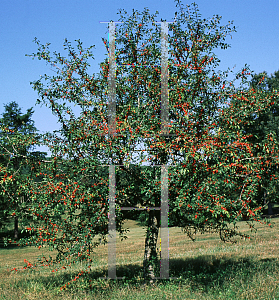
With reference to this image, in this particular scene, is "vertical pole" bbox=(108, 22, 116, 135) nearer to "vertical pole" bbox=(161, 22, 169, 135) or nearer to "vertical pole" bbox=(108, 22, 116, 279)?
"vertical pole" bbox=(108, 22, 116, 279)

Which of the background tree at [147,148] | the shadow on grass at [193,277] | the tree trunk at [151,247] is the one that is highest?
the background tree at [147,148]

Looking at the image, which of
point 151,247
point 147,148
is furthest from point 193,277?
point 147,148

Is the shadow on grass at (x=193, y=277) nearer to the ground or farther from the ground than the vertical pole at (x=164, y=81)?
nearer to the ground

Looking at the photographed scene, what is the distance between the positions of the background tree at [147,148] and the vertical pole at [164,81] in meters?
0.14

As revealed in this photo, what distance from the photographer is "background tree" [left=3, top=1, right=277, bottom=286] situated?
7.47 meters

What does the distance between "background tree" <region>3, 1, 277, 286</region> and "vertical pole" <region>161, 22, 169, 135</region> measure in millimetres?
139

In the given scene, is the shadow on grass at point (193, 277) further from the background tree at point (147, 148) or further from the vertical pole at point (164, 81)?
the vertical pole at point (164, 81)

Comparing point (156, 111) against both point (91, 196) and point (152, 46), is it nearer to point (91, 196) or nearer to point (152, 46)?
point (152, 46)

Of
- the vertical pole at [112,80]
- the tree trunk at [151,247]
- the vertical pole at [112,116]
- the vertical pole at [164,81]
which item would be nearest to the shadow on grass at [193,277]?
the tree trunk at [151,247]

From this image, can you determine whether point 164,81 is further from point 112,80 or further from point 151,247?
point 151,247

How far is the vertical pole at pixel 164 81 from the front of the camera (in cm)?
800

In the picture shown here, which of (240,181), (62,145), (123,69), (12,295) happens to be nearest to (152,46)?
(123,69)

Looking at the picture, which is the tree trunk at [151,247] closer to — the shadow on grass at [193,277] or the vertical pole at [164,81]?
the shadow on grass at [193,277]

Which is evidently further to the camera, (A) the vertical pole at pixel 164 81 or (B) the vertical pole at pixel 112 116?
(A) the vertical pole at pixel 164 81
